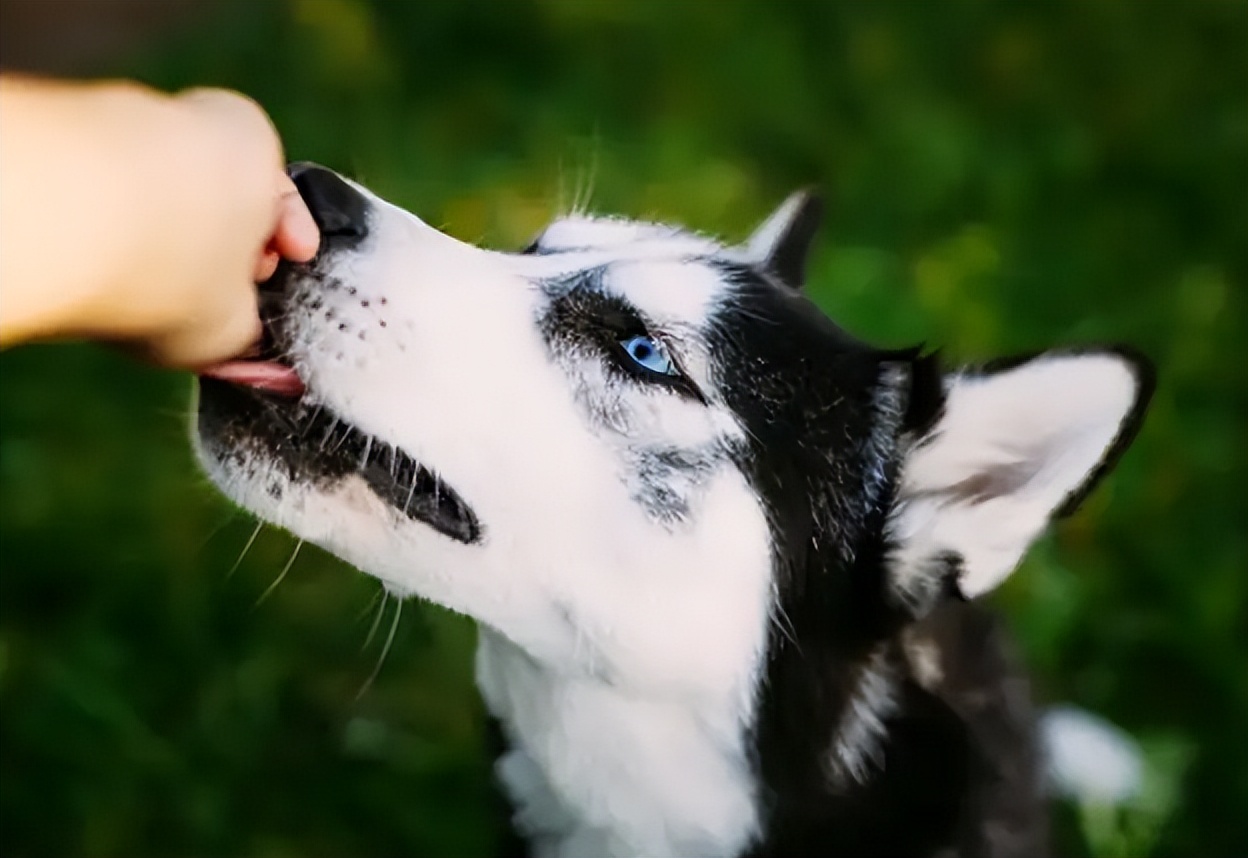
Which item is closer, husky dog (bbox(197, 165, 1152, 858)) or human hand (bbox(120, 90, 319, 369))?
human hand (bbox(120, 90, 319, 369))

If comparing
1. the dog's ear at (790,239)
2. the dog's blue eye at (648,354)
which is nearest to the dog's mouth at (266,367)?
the dog's blue eye at (648,354)

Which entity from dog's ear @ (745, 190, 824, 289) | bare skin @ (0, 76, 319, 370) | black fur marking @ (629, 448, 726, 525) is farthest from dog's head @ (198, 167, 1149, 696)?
dog's ear @ (745, 190, 824, 289)

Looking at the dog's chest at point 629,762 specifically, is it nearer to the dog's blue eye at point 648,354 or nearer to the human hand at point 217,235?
the dog's blue eye at point 648,354

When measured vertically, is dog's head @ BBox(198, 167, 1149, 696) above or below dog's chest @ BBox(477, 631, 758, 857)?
above

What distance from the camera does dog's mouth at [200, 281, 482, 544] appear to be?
1307mm

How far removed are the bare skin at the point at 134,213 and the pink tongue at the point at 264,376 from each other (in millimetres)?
74

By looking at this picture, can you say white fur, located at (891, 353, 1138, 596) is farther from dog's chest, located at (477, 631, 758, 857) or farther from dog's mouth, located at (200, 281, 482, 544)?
dog's mouth, located at (200, 281, 482, 544)

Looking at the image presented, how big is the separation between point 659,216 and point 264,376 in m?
1.13

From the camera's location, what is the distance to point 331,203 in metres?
1.32

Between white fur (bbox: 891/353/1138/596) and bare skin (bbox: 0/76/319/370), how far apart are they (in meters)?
0.71

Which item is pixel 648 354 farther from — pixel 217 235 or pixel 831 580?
pixel 217 235

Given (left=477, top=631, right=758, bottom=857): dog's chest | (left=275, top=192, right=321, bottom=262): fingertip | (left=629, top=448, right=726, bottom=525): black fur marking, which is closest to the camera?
(left=275, top=192, right=321, bottom=262): fingertip

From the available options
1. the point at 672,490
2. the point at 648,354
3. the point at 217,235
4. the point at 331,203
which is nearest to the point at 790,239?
the point at 648,354

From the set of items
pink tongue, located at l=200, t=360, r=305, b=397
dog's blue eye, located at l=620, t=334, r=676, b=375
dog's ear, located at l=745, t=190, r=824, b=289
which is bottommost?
pink tongue, located at l=200, t=360, r=305, b=397
